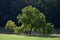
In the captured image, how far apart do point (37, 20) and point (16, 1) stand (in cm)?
2473

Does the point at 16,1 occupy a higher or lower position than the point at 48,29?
higher

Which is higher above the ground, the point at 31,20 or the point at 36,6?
the point at 36,6

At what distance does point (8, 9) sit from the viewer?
46.1m

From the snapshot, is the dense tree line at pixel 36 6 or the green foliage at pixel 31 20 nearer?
the green foliage at pixel 31 20

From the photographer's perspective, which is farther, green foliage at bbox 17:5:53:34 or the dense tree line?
the dense tree line

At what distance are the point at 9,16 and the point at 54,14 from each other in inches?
369

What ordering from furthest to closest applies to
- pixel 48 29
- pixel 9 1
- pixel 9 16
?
pixel 9 1
pixel 9 16
pixel 48 29

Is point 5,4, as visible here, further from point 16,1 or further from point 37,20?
point 37,20

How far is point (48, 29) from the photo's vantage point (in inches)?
924

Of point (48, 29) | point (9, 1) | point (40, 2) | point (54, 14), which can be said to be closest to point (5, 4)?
point (9, 1)

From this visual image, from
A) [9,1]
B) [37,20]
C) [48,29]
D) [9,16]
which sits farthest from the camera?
[9,1]

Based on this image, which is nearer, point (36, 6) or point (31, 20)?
point (31, 20)

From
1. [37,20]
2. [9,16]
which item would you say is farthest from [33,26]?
[9,16]

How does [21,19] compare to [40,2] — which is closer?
[21,19]
